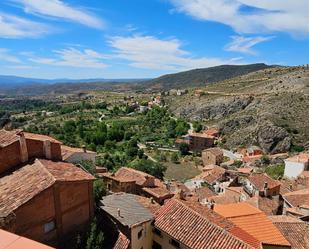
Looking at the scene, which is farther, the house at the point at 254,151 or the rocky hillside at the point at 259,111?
the rocky hillside at the point at 259,111

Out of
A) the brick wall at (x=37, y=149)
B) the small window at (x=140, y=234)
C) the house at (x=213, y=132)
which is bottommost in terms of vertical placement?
the house at (x=213, y=132)

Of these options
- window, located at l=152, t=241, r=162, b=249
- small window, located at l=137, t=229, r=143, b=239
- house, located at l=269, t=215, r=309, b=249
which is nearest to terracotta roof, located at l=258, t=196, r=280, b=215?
house, located at l=269, t=215, r=309, b=249

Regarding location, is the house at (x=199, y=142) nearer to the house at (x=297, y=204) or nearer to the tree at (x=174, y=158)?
the tree at (x=174, y=158)

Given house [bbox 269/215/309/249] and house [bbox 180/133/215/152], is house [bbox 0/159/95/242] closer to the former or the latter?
house [bbox 269/215/309/249]

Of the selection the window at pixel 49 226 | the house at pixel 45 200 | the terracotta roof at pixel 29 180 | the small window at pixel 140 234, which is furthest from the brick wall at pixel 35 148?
the small window at pixel 140 234

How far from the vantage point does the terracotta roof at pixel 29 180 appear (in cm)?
1400

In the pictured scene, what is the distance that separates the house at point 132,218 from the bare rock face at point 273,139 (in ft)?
239

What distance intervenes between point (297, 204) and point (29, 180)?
80.3 feet

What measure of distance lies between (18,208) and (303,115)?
88.4 m

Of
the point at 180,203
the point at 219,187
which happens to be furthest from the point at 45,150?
the point at 219,187

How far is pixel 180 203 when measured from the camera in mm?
19578

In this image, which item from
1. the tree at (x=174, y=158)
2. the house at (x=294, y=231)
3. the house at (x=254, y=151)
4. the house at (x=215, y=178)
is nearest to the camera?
the house at (x=294, y=231)

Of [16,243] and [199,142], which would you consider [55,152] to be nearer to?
[16,243]

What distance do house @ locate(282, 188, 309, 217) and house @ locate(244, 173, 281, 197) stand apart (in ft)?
6.24
